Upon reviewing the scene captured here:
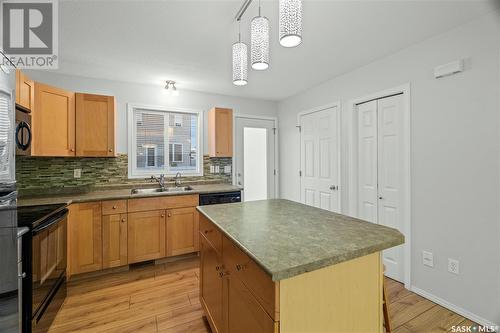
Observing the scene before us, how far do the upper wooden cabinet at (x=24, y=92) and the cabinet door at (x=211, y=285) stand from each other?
2159 millimetres

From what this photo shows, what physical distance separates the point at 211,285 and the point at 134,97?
9.61ft

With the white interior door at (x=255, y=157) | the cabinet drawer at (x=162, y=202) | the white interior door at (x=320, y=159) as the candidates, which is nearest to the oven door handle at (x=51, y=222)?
the cabinet drawer at (x=162, y=202)

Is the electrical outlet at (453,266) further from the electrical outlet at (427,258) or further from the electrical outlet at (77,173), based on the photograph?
the electrical outlet at (77,173)

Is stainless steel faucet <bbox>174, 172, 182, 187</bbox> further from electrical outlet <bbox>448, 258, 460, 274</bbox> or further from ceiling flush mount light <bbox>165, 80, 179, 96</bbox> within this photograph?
electrical outlet <bbox>448, 258, 460, 274</bbox>

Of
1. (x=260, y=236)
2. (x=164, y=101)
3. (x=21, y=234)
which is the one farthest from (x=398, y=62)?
(x=21, y=234)

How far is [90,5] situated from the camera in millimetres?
1732

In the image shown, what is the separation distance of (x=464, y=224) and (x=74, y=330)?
3347mm

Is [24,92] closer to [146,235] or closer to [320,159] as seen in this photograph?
[146,235]

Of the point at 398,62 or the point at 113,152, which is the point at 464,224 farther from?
the point at 113,152

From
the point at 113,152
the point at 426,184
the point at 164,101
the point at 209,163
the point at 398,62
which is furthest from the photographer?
the point at 209,163

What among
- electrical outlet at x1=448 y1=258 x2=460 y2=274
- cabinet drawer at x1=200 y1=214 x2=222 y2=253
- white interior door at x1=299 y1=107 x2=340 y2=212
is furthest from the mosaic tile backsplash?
electrical outlet at x1=448 y1=258 x2=460 y2=274

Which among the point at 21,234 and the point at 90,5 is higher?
the point at 90,5

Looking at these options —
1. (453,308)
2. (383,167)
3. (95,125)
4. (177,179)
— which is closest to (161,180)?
(177,179)

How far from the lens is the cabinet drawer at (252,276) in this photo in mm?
915
